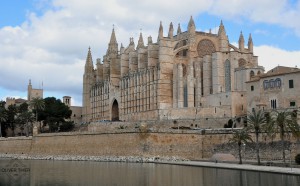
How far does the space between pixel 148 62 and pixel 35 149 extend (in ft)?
70.4

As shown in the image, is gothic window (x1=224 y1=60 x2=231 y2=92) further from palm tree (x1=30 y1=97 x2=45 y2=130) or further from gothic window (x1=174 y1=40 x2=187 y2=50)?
palm tree (x1=30 y1=97 x2=45 y2=130)

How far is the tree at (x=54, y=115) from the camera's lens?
7838 centimetres

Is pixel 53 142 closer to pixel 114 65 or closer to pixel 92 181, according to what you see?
pixel 114 65

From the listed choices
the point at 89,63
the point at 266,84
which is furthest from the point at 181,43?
the point at 89,63

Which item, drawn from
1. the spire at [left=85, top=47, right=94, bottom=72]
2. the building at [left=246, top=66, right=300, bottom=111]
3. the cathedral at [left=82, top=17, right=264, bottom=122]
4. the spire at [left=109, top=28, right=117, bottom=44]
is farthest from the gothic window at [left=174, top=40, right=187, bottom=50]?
the spire at [left=85, top=47, right=94, bottom=72]

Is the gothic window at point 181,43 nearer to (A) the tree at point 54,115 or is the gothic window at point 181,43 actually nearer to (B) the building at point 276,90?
(B) the building at point 276,90

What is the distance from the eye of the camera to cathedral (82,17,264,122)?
5991cm

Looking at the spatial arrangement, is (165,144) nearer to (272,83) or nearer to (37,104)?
(272,83)

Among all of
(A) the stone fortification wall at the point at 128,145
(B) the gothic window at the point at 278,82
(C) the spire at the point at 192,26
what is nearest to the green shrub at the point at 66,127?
(A) the stone fortification wall at the point at 128,145

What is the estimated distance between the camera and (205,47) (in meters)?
72.6

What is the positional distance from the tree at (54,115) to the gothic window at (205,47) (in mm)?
24948

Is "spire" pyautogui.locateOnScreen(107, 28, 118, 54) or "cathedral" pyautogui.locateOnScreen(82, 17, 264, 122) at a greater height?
"spire" pyautogui.locateOnScreen(107, 28, 118, 54)

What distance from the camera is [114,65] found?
276 feet

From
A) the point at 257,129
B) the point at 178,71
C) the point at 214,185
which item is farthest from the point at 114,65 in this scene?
the point at 214,185
